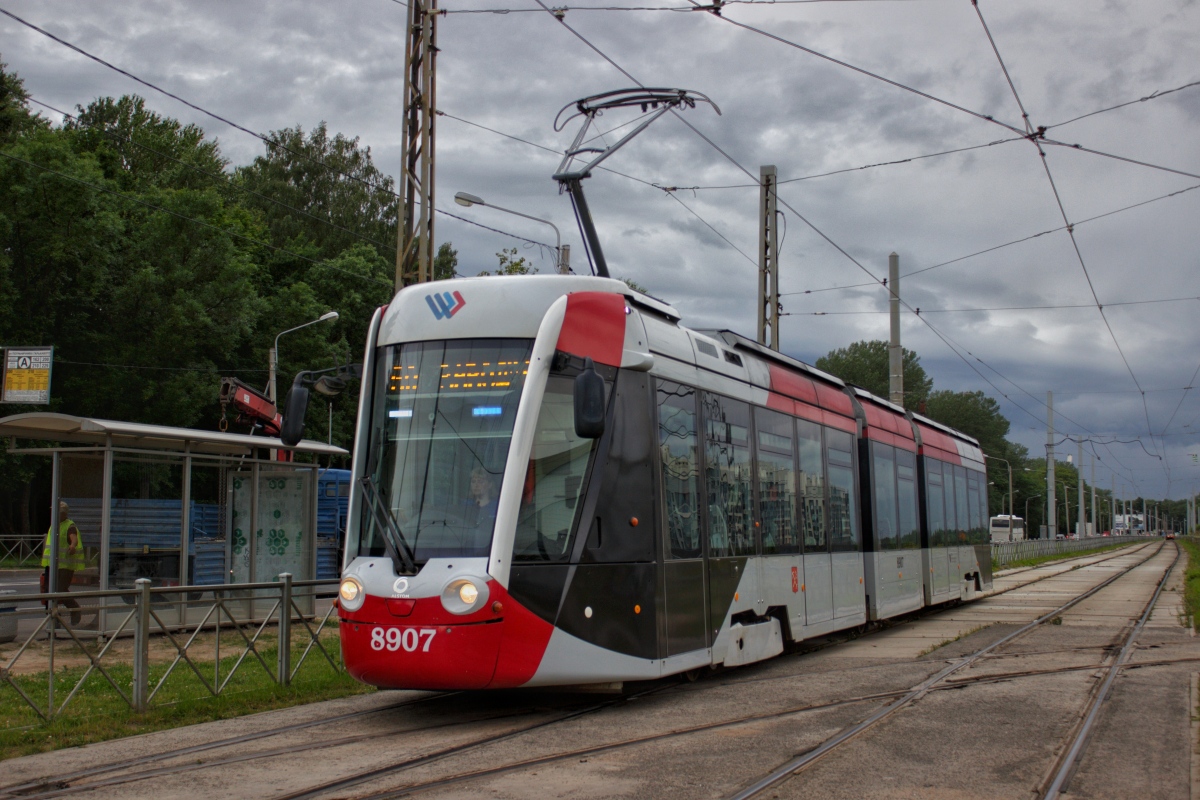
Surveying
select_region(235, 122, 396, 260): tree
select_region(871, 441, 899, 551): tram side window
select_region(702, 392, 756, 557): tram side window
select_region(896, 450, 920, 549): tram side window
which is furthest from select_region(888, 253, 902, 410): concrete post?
select_region(235, 122, 396, 260): tree

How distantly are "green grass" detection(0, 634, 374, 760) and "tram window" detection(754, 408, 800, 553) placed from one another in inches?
170

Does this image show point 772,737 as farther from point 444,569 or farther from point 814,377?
point 814,377

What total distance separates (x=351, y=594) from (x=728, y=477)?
4055 millimetres

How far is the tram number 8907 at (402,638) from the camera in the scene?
8180mm

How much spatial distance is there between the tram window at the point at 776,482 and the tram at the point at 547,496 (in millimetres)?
293

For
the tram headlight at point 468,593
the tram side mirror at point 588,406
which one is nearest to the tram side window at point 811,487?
the tram side mirror at point 588,406

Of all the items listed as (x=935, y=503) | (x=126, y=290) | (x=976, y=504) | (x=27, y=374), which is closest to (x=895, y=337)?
(x=976, y=504)

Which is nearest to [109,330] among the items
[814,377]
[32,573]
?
[32,573]

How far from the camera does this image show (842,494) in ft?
48.5

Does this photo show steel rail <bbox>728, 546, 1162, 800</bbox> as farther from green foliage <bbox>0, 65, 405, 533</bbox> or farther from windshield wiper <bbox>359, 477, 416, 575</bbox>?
green foliage <bbox>0, 65, 405, 533</bbox>

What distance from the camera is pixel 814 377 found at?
579 inches

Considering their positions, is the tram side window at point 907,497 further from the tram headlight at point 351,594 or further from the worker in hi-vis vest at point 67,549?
the worker in hi-vis vest at point 67,549

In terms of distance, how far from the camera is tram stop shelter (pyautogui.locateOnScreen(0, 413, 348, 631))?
14.4 metres

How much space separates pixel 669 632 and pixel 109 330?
35836 mm
